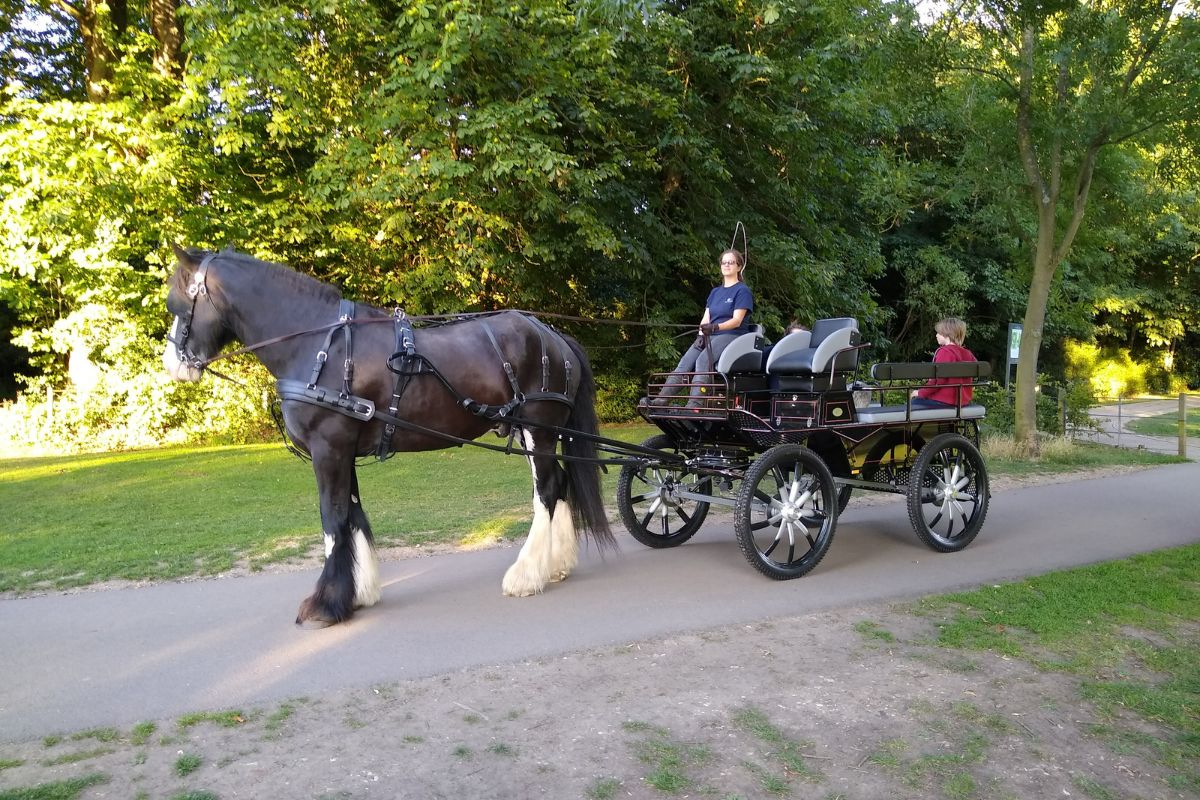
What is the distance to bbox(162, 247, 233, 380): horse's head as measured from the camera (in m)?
5.26

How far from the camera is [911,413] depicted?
7090 millimetres

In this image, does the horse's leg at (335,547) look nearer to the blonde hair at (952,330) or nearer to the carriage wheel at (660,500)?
the carriage wheel at (660,500)

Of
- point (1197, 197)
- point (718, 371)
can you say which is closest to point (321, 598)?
point (718, 371)

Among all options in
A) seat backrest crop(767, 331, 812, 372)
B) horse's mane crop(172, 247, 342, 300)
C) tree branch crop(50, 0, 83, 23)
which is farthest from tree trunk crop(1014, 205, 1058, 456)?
tree branch crop(50, 0, 83, 23)

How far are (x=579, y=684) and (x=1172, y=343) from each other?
41.0 meters

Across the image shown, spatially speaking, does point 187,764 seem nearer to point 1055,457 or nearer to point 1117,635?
point 1117,635

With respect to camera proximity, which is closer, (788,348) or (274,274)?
(274,274)

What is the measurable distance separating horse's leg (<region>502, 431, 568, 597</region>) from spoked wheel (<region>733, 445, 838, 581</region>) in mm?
1226

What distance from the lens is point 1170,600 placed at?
5.71m

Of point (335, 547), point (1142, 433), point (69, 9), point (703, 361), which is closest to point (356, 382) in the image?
point (335, 547)

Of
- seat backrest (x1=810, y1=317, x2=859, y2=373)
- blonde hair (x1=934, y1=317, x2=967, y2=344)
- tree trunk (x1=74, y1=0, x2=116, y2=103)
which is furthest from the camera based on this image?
tree trunk (x1=74, y1=0, x2=116, y2=103)

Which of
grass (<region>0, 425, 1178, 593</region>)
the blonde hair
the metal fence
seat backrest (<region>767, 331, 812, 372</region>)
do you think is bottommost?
grass (<region>0, 425, 1178, 593</region>)

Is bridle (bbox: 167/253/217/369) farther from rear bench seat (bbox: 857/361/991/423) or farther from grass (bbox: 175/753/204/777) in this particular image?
rear bench seat (bbox: 857/361/991/423)

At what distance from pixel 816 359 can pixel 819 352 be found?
0.06 m
